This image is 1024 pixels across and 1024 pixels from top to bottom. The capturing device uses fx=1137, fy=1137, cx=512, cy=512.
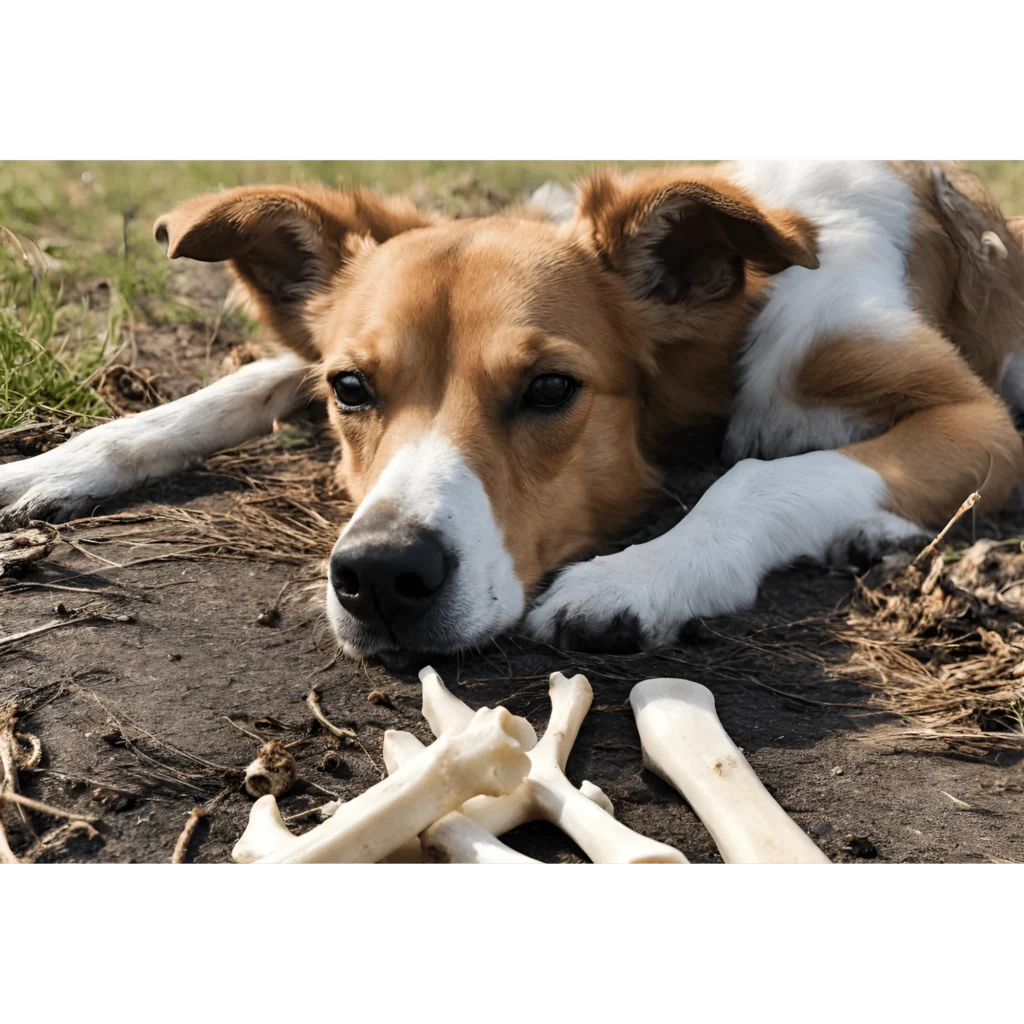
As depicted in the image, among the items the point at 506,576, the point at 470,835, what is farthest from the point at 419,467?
the point at 470,835

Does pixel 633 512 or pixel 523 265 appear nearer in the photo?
pixel 523 265

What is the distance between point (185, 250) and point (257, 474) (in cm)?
89

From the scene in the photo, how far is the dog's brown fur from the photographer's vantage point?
130 inches

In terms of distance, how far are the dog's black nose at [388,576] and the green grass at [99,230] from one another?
73.3 inches

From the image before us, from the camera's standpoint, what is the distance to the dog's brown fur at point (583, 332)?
3.31m

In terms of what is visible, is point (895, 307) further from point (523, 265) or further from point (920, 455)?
point (523, 265)

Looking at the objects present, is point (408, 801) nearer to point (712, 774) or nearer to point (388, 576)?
point (712, 774)

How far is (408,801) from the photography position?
80.5 inches

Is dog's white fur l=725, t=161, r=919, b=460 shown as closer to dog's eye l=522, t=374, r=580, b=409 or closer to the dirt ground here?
the dirt ground

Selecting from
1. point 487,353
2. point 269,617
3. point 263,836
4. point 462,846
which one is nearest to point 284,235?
point 487,353

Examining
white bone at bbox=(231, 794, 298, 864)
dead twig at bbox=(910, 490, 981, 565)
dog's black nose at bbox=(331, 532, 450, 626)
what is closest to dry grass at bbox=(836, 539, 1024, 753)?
dead twig at bbox=(910, 490, 981, 565)

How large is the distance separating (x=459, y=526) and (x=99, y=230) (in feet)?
15.9

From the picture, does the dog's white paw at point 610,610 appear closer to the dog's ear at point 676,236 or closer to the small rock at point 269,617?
the small rock at point 269,617

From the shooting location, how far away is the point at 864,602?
336 centimetres
